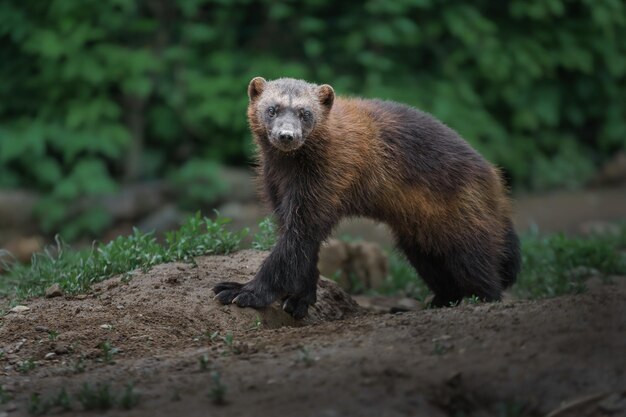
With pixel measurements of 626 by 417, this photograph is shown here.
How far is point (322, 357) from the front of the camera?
3.84m

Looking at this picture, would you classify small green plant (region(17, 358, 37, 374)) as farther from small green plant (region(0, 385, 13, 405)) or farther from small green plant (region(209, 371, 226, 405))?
small green plant (region(209, 371, 226, 405))

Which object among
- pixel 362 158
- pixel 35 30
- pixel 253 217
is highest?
pixel 35 30

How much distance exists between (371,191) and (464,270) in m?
0.76

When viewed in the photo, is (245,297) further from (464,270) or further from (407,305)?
(407,305)

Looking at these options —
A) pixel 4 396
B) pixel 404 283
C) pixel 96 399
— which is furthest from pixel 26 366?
pixel 404 283

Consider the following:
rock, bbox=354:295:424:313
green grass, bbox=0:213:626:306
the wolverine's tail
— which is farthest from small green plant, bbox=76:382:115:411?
the wolverine's tail

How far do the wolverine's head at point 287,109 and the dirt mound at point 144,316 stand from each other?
36.6 inches

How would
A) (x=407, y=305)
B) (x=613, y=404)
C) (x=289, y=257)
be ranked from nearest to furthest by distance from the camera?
(x=613, y=404), (x=289, y=257), (x=407, y=305)

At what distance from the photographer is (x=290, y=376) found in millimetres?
3639

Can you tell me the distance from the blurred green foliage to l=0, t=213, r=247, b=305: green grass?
185 inches

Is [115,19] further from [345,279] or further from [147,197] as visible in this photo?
[345,279]

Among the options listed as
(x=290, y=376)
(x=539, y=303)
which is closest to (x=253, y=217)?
(x=539, y=303)

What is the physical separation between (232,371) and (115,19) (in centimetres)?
819

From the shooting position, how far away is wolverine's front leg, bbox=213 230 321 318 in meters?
5.08
